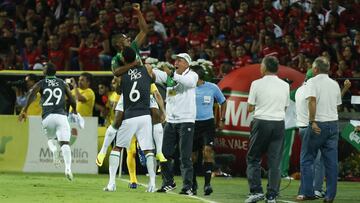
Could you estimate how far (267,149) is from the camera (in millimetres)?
15727

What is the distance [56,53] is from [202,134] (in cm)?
1041

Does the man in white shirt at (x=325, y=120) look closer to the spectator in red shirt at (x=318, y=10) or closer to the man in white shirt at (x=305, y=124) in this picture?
the man in white shirt at (x=305, y=124)

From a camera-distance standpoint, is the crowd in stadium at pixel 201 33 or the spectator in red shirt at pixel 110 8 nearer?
the crowd in stadium at pixel 201 33

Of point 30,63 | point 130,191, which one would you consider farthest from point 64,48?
point 130,191

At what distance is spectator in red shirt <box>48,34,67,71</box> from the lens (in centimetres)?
2812

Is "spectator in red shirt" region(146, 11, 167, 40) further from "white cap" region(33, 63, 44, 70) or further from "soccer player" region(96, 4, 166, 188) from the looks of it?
"soccer player" region(96, 4, 166, 188)

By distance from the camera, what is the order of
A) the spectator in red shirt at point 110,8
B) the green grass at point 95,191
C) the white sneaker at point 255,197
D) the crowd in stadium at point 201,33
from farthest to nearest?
the spectator in red shirt at point 110,8
the crowd in stadium at point 201,33
the green grass at point 95,191
the white sneaker at point 255,197

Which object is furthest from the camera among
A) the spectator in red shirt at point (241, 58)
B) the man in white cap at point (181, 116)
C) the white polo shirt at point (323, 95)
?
the spectator in red shirt at point (241, 58)

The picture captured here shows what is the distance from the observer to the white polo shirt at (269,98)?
51.0 feet

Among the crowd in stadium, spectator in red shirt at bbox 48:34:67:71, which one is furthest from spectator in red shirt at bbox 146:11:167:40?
spectator in red shirt at bbox 48:34:67:71

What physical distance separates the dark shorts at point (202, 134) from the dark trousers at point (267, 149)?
2931mm

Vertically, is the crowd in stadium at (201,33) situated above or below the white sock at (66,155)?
above

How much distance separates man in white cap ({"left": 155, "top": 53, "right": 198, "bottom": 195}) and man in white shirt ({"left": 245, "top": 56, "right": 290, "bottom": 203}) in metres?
1.83

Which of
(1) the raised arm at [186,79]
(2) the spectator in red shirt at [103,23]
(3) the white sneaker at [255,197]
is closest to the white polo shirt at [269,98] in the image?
(3) the white sneaker at [255,197]
